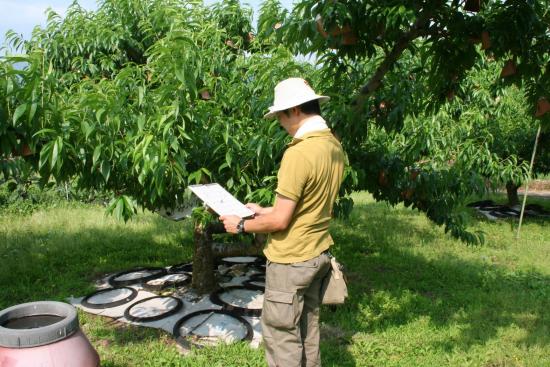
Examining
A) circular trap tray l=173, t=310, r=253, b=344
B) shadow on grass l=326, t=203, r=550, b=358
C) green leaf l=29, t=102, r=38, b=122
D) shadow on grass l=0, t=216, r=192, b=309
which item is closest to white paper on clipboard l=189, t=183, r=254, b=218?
green leaf l=29, t=102, r=38, b=122

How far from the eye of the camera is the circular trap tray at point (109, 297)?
4.26 meters

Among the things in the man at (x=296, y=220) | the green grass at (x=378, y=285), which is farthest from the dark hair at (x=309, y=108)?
the green grass at (x=378, y=285)

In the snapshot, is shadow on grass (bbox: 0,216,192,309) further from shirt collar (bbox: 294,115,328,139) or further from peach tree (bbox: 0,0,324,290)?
shirt collar (bbox: 294,115,328,139)

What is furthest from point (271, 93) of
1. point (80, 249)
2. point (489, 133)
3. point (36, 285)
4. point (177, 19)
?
point (489, 133)

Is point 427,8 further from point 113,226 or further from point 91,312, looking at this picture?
point 113,226

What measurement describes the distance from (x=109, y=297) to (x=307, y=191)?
308 cm

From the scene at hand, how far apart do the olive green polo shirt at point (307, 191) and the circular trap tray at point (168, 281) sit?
262cm

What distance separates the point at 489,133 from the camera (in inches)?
306

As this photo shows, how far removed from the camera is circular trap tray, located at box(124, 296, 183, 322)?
3.95 metres

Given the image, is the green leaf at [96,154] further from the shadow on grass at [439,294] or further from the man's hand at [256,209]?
the shadow on grass at [439,294]

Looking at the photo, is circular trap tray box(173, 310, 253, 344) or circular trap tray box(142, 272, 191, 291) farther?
circular trap tray box(142, 272, 191, 291)

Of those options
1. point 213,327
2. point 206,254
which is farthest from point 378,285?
point 213,327

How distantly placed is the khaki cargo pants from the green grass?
1.01 m

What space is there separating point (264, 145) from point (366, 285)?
9.17 feet
